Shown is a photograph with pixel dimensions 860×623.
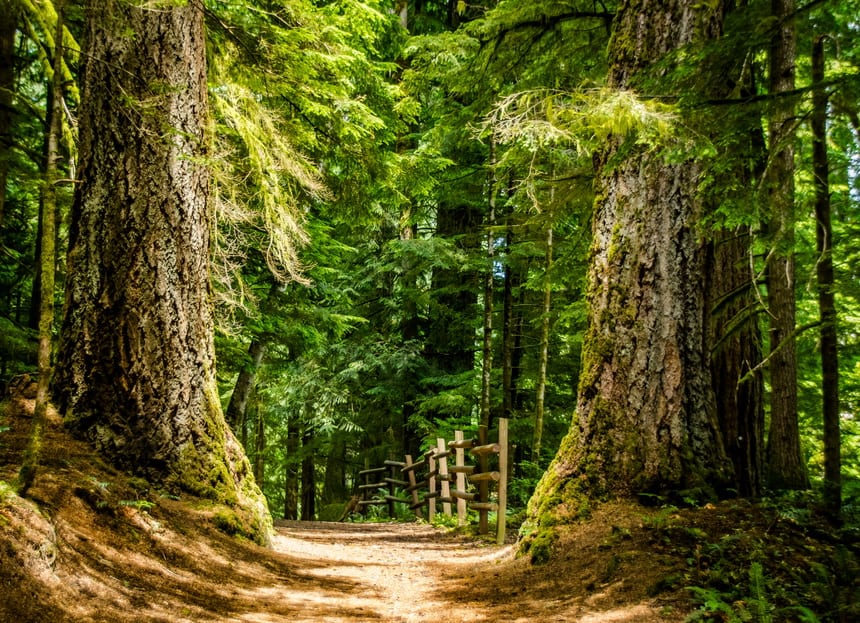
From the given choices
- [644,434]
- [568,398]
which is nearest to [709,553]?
[644,434]

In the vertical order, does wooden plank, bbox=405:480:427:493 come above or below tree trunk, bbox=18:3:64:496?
below

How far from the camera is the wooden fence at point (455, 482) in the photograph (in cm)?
730

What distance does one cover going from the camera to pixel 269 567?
4820 millimetres

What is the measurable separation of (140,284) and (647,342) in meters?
4.53

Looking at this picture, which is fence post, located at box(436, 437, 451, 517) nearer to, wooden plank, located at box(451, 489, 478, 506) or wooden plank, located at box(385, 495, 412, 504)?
wooden plank, located at box(451, 489, 478, 506)

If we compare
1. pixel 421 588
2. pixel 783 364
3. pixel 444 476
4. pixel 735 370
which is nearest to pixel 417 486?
pixel 444 476

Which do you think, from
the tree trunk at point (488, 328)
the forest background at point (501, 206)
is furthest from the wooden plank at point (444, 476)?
the forest background at point (501, 206)

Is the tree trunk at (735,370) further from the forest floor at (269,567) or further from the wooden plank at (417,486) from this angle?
the wooden plank at (417,486)

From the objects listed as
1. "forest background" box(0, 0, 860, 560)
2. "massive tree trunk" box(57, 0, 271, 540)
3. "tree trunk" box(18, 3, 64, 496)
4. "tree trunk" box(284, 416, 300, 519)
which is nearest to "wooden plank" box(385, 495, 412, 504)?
"forest background" box(0, 0, 860, 560)

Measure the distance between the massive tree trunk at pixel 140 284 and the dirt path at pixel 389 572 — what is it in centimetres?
111

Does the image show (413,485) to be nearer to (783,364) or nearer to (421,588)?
(421,588)

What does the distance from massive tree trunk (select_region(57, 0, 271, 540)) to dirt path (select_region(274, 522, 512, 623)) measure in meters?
1.11

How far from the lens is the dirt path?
3.92 m

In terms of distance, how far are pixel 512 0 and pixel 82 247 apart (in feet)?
18.5
